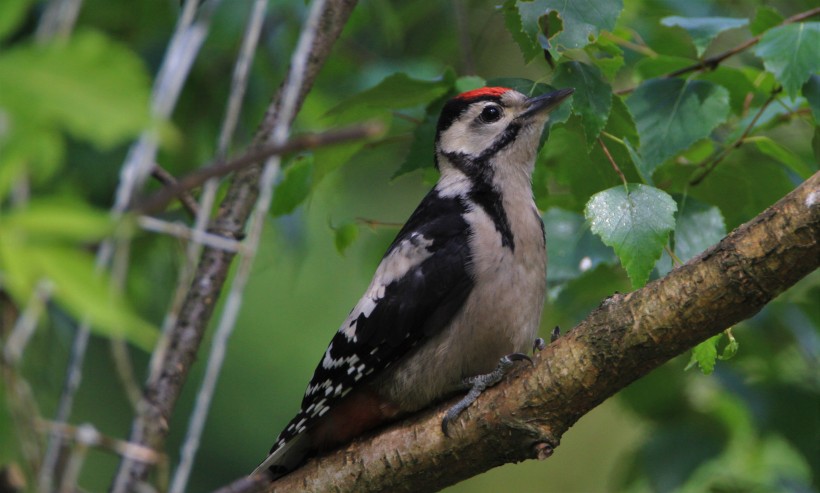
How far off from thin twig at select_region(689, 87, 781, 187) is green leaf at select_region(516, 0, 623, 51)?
0.58 m

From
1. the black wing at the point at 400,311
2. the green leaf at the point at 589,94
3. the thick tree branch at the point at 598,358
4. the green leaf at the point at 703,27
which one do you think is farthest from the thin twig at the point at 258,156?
the green leaf at the point at 703,27

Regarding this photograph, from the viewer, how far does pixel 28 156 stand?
3.73 ft

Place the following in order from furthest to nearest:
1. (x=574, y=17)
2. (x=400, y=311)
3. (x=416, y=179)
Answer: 1. (x=416, y=179)
2. (x=400, y=311)
3. (x=574, y=17)

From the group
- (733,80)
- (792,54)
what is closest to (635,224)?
(792,54)

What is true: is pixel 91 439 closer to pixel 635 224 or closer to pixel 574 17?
pixel 635 224

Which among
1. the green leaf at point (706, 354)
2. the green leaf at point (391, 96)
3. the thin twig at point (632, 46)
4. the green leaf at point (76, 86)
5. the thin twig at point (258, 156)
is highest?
the green leaf at point (391, 96)

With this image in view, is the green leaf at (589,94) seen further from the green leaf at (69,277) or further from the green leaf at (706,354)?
the green leaf at (69,277)

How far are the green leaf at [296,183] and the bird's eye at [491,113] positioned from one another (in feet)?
2.15

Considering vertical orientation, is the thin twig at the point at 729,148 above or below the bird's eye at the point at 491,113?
below

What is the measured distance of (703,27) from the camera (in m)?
2.87

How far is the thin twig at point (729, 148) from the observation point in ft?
9.53

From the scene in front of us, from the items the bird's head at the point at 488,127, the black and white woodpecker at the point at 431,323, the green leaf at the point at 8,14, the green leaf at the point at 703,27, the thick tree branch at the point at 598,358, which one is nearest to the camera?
the green leaf at the point at 8,14

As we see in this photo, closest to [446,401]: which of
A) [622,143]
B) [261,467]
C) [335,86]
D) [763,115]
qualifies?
[261,467]

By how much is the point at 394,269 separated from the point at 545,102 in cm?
70
